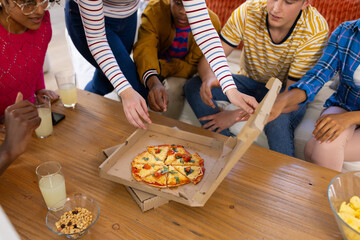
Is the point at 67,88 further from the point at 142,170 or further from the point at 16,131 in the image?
the point at 142,170

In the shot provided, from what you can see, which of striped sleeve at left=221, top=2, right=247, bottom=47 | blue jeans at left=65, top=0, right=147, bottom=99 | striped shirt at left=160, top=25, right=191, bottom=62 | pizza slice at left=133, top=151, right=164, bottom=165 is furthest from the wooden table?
striped shirt at left=160, top=25, right=191, bottom=62

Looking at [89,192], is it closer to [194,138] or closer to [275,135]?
[194,138]

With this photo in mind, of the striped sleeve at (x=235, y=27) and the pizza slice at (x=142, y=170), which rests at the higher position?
the striped sleeve at (x=235, y=27)

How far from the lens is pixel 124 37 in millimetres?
1912

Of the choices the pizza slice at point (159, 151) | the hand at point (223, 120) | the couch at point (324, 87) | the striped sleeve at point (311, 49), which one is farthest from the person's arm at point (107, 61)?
the striped sleeve at point (311, 49)

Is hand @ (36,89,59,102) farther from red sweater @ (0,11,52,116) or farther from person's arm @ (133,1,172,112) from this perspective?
person's arm @ (133,1,172,112)

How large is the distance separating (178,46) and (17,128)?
4.26 feet

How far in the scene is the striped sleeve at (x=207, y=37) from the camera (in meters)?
1.31

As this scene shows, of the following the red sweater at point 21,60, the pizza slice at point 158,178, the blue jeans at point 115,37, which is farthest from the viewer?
the blue jeans at point 115,37

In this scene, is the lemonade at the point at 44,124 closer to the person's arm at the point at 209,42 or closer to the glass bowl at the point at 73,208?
the glass bowl at the point at 73,208

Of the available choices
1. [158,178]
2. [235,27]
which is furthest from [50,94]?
[235,27]

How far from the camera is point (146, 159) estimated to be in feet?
3.75

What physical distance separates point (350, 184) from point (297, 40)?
981 mm

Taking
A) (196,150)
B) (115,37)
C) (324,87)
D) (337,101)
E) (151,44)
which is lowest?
(324,87)
